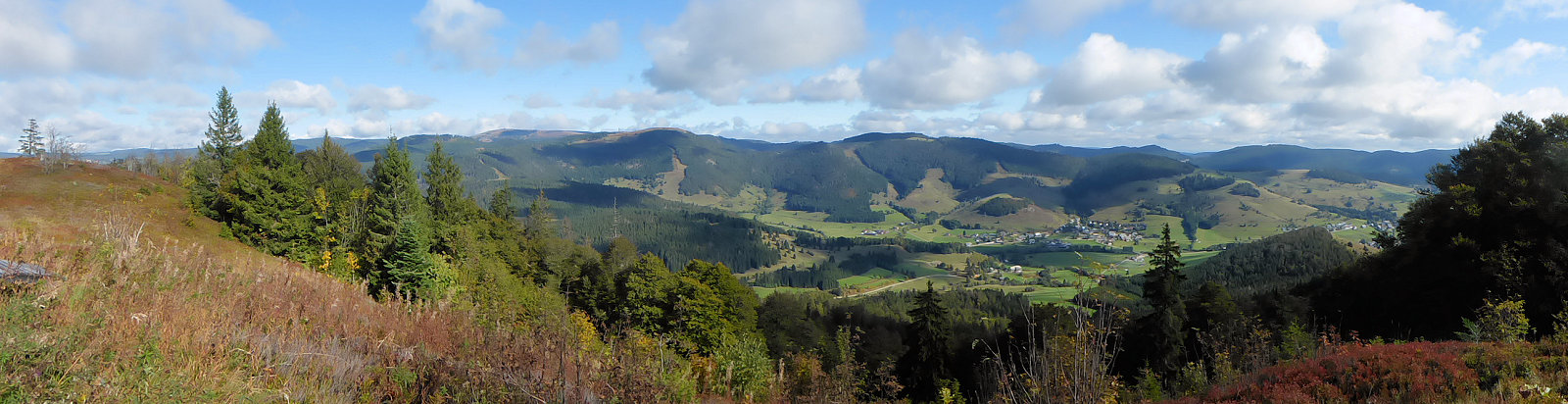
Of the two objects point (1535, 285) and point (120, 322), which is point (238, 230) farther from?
point (1535, 285)

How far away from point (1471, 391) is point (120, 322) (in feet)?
48.3

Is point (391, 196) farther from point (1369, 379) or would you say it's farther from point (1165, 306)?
point (1369, 379)

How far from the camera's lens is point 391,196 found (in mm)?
44094

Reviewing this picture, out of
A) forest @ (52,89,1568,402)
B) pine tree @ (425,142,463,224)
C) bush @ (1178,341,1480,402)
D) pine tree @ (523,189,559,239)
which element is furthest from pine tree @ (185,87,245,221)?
bush @ (1178,341,1480,402)

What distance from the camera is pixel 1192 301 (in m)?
31.0

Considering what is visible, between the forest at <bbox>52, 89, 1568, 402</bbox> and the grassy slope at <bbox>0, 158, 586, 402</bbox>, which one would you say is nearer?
the grassy slope at <bbox>0, 158, 586, 402</bbox>

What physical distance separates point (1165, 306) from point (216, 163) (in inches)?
2712

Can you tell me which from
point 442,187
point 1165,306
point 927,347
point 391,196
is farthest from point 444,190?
point 1165,306

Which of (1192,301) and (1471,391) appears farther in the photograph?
(1192,301)

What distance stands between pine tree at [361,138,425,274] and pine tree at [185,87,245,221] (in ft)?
24.5

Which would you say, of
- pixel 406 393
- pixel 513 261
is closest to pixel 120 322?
pixel 406 393

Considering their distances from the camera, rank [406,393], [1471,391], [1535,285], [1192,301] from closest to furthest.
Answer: [406,393] → [1471,391] → [1535,285] → [1192,301]

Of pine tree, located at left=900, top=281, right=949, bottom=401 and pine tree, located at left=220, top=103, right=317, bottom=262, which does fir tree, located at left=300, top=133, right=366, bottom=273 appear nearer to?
pine tree, located at left=220, top=103, right=317, bottom=262

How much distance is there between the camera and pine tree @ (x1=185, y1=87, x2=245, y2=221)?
37125mm
